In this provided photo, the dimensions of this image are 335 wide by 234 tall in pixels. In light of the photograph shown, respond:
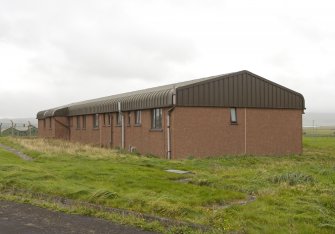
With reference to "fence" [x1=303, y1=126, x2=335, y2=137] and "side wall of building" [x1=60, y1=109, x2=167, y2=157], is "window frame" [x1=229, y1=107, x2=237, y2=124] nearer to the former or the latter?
"side wall of building" [x1=60, y1=109, x2=167, y2=157]

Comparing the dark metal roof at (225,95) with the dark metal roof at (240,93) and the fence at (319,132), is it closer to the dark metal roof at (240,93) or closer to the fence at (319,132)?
the dark metal roof at (240,93)

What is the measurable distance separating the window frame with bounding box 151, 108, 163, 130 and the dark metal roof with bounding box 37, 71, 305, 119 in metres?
0.43

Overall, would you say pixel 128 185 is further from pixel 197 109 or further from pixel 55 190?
pixel 197 109

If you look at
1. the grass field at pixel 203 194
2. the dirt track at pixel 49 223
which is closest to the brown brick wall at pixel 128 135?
the grass field at pixel 203 194

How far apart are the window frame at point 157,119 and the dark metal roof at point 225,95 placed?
425 millimetres

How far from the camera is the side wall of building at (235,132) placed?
21803mm

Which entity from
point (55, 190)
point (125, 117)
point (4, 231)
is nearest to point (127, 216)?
point (4, 231)

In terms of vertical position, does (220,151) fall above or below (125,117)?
below

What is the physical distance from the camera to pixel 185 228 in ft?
23.8

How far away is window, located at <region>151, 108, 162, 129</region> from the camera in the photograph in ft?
76.1

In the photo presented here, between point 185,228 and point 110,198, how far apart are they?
301 centimetres

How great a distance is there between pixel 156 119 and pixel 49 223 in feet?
52.5

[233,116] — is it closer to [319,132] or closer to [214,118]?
[214,118]

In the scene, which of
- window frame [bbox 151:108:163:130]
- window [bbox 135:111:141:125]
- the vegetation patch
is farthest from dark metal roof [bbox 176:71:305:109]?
the vegetation patch
